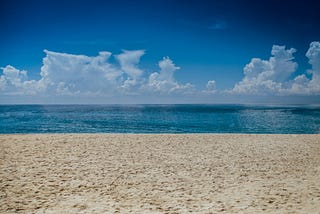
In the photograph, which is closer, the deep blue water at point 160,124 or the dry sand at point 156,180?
the dry sand at point 156,180

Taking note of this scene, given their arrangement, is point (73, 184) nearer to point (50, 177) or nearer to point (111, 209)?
point (50, 177)

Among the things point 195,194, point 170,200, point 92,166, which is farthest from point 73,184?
point 195,194

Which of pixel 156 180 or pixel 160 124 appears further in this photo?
pixel 160 124

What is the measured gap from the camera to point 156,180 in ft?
32.6

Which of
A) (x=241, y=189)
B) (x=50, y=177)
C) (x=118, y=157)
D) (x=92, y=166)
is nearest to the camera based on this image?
(x=241, y=189)

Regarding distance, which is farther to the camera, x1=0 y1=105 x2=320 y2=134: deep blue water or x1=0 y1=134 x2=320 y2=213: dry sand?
x1=0 y1=105 x2=320 y2=134: deep blue water

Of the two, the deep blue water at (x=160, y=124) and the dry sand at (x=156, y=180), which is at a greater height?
the dry sand at (x=156, y=180)

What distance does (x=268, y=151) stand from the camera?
1650 centimetres

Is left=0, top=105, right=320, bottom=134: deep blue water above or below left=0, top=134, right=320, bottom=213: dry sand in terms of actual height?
below

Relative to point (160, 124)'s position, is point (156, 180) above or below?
above

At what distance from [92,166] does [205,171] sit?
509cm

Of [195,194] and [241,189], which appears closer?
[195,194]

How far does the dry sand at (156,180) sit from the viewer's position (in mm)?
7456

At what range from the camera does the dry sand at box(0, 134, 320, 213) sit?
7.46 metres
